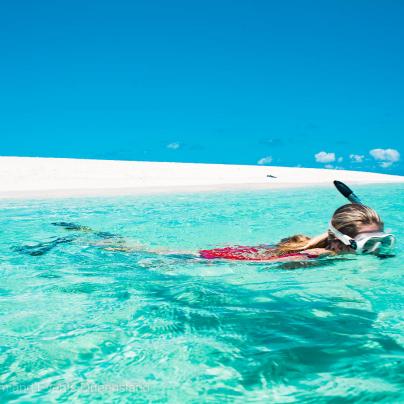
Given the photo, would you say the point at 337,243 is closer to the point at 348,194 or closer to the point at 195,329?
the point at 348,194

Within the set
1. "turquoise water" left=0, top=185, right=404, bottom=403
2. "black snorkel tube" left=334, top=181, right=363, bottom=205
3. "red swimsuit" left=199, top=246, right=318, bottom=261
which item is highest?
"black snorkel tube" left=334, top=181, right=363, bottom=205

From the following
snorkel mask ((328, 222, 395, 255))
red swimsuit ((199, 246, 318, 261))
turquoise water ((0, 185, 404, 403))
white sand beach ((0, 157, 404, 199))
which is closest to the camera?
turquoise water ((0, 185, 404, 403))

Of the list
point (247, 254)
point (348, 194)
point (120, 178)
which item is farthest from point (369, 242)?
point (120, 178)

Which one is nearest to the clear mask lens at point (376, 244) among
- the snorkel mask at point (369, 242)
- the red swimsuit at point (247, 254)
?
the snorkel mask at point (369, 242)

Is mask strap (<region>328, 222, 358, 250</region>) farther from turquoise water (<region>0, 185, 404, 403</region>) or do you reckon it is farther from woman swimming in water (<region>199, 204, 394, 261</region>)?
turquoise water (<region>0, 185, 404, 403</region>)

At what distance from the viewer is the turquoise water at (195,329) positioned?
1.96m

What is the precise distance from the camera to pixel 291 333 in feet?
8.39

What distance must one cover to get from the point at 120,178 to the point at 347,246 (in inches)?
852

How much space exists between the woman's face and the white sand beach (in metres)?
14.5

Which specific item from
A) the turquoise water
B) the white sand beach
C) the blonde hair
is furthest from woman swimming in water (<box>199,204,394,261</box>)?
the white sand beach

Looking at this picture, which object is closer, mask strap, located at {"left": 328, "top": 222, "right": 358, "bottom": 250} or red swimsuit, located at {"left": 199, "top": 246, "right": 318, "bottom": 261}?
mask strap, located at {"left": 328, "top": 222, "right": 358, "bottom": 250}

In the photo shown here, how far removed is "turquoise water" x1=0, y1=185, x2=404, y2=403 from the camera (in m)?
1.96

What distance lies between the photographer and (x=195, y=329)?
2674mm

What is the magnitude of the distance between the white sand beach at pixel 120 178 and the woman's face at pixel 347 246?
1447cm
